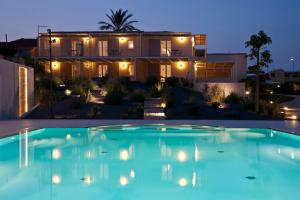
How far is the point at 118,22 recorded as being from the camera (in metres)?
41.1

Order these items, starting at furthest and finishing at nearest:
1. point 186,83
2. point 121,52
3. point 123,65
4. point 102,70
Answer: point 102,70 → point 123,65 → point 121,52 → point 186,83

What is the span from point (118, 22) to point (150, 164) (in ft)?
111

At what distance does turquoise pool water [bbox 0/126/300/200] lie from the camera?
21.7ft

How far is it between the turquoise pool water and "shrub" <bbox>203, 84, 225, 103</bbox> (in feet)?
26.4

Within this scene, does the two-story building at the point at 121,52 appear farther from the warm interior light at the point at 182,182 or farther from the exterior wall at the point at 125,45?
the warm interior light at the point at 182,182

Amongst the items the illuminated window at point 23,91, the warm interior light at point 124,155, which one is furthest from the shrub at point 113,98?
the warm interior light at point 124,155

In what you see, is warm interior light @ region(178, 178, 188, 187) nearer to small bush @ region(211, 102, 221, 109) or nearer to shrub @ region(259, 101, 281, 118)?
small bush @ region(211, 102, 221, 109)

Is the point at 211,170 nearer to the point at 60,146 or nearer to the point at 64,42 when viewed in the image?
the point at 60,146

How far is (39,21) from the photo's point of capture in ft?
140

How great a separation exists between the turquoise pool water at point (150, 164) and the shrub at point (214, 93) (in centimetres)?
803

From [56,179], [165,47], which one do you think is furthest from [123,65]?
[56,179]

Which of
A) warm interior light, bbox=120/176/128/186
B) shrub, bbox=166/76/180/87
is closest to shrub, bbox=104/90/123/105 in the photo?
shrub, bbox=166/76/180/87

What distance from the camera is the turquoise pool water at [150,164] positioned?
6.61 meters

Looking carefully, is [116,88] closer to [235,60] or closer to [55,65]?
[55,65]
